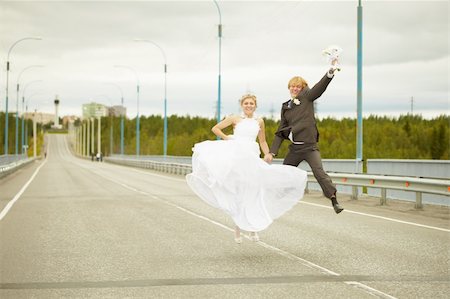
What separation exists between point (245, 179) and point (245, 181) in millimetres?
26

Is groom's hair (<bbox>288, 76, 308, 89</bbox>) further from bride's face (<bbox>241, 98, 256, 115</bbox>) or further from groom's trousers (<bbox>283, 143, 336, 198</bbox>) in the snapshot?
groom's trousers (<bbox>283, 143, 336, 198</bbox>)

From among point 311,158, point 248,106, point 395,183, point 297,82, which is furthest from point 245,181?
point 395,183

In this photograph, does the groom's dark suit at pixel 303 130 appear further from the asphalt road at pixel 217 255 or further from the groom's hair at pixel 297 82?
the asphalt road at pixel 217 255

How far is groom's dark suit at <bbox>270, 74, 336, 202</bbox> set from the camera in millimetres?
9500

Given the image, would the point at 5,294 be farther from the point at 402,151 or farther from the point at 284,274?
the point at 402,151

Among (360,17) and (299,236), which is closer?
(299,236)

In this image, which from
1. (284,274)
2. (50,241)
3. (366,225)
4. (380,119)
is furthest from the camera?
(380,119)

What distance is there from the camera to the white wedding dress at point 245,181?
905 centimetres

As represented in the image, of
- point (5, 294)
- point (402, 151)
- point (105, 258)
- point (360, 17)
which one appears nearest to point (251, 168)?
point (105, 258)

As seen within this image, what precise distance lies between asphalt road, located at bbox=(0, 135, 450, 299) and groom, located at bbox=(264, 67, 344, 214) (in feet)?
4.14

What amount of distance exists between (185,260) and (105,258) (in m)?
1.05

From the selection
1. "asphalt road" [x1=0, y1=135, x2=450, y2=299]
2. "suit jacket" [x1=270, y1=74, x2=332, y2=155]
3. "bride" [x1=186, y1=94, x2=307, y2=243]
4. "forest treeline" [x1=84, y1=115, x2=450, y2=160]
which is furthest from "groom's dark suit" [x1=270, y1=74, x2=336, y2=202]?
"forest treeline" [x1=84, y1=115, x2=450, y2=160]

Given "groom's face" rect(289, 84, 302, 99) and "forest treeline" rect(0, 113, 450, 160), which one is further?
"forest treeline" rect(0, 113, 450, 160)

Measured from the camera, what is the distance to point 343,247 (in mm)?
10086
